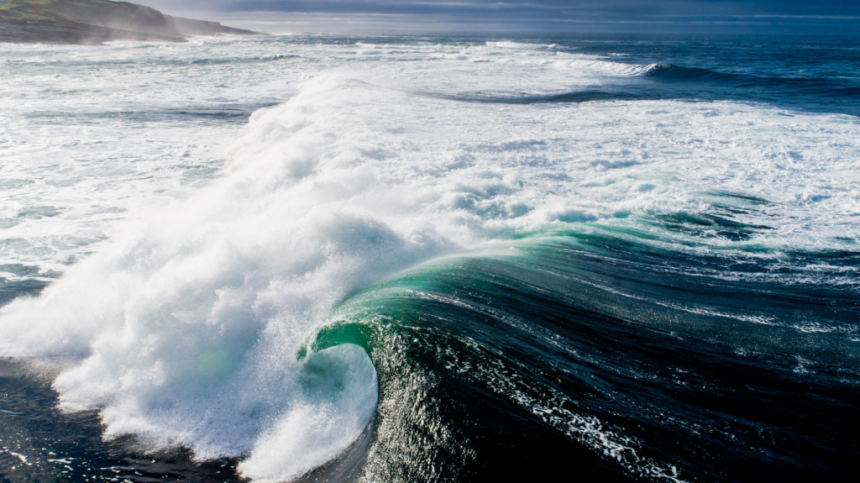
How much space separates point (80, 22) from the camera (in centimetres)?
6894

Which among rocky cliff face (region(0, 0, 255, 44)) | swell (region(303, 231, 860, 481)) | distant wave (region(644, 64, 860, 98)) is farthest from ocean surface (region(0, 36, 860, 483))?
rocky cliff face (region(0, 0, 255, 44))

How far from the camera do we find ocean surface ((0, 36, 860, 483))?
Answer: 9.27 feet

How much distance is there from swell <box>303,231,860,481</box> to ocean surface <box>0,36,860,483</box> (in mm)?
21

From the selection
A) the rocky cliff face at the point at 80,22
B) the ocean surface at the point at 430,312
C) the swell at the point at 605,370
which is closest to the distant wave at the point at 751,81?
the ocean surface at the point at 430,312

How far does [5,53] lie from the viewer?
1282 inches

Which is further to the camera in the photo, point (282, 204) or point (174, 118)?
point (174, 118)

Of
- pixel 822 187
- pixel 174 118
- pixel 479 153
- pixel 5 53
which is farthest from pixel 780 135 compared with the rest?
pixel 5 53

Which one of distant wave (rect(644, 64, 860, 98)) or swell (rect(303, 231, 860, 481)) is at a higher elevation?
distant wave (rect(644, 64, 860, 98))

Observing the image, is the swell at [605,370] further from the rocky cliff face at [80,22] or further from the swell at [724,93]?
the rocky cliff face at [80,22]

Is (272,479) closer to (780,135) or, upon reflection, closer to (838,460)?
(838,460)

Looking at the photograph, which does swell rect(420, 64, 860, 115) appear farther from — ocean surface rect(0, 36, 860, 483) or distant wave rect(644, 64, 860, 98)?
ocean surface rect(0, 36, 860, 483)

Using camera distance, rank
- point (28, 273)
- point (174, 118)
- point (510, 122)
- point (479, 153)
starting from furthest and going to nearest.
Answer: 1. point (174, 118)
2. point (510, 122)
3. point (479, 153)
4. point (28, 273)

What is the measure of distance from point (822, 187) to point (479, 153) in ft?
20.6

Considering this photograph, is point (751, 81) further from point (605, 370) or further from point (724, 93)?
point (605, 370)
